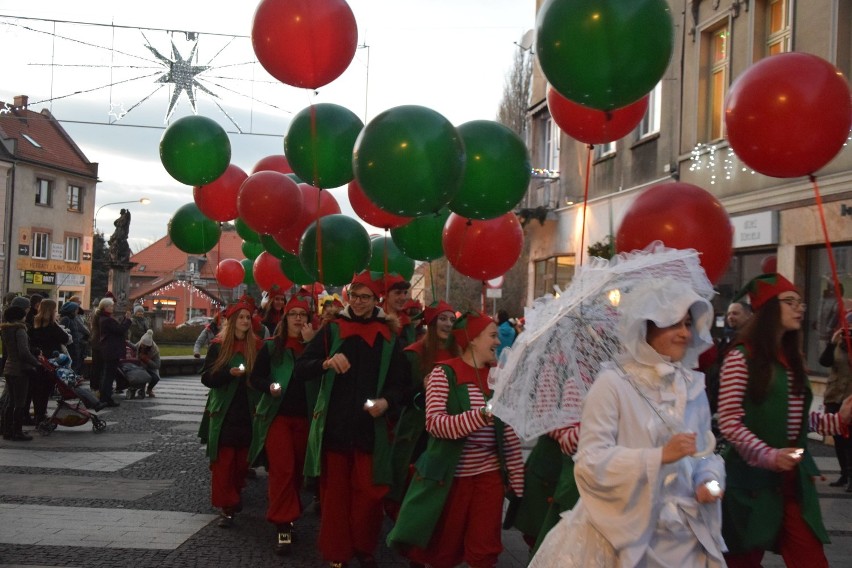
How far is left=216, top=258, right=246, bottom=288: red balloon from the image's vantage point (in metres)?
13.2

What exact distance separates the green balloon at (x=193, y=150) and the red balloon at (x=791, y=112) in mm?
5569

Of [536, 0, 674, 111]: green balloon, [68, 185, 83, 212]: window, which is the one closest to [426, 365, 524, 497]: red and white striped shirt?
[536, 0, 674, 111]: green balloon

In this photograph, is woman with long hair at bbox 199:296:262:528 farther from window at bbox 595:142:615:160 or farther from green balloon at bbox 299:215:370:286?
window at bbox 595:142:615:160

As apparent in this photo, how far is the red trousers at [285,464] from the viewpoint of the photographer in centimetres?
691

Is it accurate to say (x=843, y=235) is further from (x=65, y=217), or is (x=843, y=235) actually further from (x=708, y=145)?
(x=65, y=217)

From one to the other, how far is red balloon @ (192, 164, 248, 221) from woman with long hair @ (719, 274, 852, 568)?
6.41 meters

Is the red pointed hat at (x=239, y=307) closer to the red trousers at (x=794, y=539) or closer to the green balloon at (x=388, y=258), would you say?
the green balloon at (x=388, y=258)

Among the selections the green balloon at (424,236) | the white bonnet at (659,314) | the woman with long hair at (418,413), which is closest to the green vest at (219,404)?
the woman with long hair at (418,413)

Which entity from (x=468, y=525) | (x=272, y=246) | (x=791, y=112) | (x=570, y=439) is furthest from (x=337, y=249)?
(x=791, y=112)

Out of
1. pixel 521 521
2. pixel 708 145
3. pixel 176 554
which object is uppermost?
pixel 708 145

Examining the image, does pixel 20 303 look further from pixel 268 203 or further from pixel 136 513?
pixel 136 513

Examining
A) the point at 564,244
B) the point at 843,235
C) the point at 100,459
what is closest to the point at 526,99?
the point at 564,244

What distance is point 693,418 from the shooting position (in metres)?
3.55

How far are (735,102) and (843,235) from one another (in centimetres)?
859
